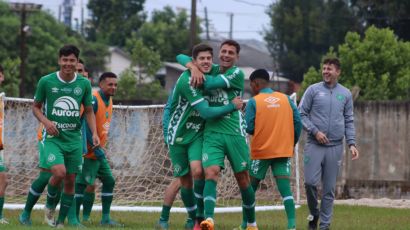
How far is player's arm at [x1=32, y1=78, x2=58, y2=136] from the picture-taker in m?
12.2

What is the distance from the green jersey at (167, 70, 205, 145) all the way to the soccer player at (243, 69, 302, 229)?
1.29 m

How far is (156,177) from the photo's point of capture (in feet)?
62.1

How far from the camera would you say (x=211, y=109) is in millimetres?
11516

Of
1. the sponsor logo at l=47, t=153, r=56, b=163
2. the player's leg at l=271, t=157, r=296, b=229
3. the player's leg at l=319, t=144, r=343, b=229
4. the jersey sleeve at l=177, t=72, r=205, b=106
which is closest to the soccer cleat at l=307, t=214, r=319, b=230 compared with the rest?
the player's leg at l=319, t=144, r=343, b=229

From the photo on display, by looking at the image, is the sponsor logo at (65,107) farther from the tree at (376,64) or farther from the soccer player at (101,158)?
the tree at (376,64)

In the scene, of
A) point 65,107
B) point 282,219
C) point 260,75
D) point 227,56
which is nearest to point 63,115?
point 65,107

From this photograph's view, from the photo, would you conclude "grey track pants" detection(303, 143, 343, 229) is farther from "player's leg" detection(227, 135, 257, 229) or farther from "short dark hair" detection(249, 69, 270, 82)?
"player's leg" detection(227, 135, 257, 229)

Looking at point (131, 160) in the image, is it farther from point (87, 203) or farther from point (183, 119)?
point (183, 119)

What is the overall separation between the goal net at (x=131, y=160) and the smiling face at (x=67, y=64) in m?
6.05

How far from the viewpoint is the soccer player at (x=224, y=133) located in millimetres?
11531

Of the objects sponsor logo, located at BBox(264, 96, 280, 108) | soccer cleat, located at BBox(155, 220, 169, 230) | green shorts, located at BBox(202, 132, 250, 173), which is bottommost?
soccer cleat, located at BBox(155, 220, 169, 230)

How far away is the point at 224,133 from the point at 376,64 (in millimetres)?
32902

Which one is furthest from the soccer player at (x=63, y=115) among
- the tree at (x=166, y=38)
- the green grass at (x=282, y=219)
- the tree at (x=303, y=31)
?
the tree at (x=166, y=38)

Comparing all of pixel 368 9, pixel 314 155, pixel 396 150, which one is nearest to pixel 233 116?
pixel 314 155
